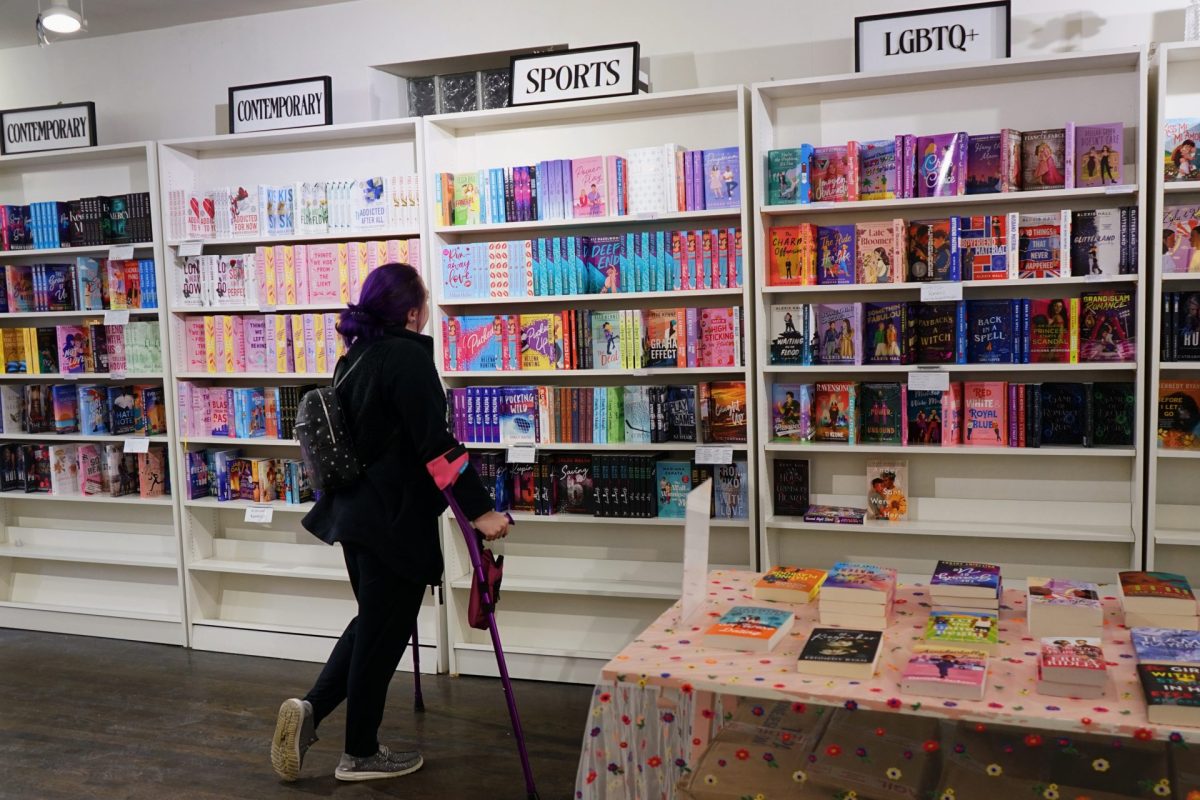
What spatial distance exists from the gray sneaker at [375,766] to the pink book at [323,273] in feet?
6.78

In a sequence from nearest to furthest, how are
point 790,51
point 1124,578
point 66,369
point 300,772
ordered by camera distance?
point 1124,578, point 300,772, point 790,51, point 66,369

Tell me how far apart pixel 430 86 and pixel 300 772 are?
9.78 ft

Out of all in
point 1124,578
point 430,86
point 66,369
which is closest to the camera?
point 1124,578

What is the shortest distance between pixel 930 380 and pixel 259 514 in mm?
3012

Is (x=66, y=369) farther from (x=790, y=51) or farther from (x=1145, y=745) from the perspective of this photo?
(x=1145, y=745)

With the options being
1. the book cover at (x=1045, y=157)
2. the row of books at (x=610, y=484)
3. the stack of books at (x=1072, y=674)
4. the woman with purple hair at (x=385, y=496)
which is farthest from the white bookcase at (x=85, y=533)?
the stack of books at (x=1072, y=674)

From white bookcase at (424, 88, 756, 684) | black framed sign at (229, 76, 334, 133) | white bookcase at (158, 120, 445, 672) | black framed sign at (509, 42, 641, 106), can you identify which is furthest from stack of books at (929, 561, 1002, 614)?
black framed sign at (229, 76, 334, 133)

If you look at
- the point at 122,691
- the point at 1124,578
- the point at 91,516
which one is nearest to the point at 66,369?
the point at 91,516

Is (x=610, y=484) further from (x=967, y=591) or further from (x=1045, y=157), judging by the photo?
(x=1045, y=157)

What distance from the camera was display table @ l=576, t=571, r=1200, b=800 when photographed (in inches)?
76.2

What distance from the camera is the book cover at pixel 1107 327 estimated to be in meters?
3.62

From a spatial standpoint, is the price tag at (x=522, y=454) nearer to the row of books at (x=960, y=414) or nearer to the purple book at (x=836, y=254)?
the row of books at (x=960, y=414)

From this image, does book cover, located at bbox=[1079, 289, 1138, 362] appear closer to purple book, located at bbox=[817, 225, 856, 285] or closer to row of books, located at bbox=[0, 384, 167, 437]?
purple book, located at bbox=[817, 225, 856, 285]

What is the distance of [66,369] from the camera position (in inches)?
203
